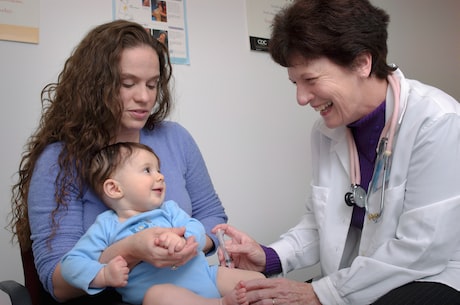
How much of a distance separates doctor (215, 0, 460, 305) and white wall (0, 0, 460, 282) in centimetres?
83

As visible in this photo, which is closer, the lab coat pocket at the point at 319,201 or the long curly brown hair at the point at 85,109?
the long curly brown hair at the point at 85,109

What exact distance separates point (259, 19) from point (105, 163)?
4.82 ft

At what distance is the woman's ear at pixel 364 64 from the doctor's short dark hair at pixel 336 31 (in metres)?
0.01

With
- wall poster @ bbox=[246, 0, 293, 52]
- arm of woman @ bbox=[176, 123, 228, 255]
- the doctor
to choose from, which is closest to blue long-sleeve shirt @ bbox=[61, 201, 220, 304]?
the doctor

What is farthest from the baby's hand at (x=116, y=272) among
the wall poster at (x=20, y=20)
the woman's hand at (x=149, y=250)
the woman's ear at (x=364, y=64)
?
the wall poster at (x=20, y=20)

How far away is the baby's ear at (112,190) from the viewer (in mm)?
1145

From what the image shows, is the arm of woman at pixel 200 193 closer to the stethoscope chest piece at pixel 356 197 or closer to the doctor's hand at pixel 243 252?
the doctor's hand at pixel 243 252

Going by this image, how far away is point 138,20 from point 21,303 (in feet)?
4.42

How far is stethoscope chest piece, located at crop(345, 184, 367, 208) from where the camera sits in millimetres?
1276

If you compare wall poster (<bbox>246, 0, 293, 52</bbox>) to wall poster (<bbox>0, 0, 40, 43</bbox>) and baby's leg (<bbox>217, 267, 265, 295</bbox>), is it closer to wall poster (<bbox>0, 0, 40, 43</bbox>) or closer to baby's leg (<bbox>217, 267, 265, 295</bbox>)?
wall poster (<bbox>0, 0, 40, 43</bbox>)

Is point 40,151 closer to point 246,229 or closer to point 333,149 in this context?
point 333,149

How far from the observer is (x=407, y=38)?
9.94 ft

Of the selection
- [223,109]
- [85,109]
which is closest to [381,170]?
[85,109]

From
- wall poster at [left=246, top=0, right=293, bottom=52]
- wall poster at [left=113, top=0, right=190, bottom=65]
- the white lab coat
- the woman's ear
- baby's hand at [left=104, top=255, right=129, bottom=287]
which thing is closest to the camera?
baby's hand at [left=104, top=255, right=129, bottom=287]
